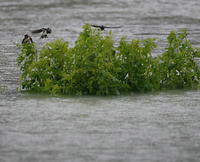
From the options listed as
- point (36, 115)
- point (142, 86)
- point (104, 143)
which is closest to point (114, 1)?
point (142, 86)

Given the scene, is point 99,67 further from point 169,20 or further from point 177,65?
point 169,20

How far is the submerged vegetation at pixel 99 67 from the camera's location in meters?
10.9

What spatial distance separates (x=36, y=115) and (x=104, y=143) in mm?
1860

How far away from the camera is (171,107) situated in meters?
10.4

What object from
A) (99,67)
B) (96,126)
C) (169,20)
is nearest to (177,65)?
(99,67)

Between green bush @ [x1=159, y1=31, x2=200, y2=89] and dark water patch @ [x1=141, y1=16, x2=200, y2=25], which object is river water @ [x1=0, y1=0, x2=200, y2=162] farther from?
dark water patch @ [x1=141, y1=16, x2=200, y2=25]

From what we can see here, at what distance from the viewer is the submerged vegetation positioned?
10.9m

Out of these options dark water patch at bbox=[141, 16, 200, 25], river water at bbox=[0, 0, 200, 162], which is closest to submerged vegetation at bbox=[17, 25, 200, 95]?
river water at bbox=[0, 0, 200, 162]

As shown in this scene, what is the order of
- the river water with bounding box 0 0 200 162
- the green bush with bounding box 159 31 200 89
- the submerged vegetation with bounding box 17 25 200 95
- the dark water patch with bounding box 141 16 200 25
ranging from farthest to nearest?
the dark water patch with bounding box 141 16 200 25 → the green bush with bounding box 159 31 200 89 → the submerged vegetation with bounding box 17 25 200 95 → the river water with bounding box 0 0 200 162

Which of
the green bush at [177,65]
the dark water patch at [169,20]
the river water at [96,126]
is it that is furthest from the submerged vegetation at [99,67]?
the dark water patch at [169,20]

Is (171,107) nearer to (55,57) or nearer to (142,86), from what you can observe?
(142,86)

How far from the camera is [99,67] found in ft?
35.5

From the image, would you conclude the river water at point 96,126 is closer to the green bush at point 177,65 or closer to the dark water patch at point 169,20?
the green bush at point 177,65

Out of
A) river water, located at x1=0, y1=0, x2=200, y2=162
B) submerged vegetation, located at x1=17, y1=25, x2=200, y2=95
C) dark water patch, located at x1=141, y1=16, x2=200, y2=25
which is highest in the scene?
dark water patch, located at x1=141, y1=16, x2=200, y2=25
